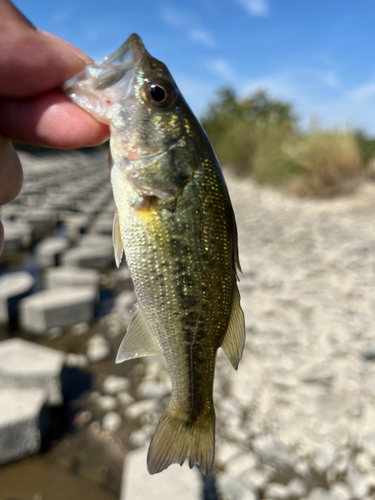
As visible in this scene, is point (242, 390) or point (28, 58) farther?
point (242, 390)

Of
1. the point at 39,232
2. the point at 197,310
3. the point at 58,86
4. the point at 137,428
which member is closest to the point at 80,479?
the point at 137,428

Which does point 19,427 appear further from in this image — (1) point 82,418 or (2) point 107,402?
(2) point 107,402

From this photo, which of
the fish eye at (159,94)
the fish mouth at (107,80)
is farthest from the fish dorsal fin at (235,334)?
the fish mouth at (107,80)

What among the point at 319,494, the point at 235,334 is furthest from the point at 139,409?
Result: the point at 235,334

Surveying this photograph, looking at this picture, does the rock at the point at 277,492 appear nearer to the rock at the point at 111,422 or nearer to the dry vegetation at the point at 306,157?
the rock at the point at 111,422

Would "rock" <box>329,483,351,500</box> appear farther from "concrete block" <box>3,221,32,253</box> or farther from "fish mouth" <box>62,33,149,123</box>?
"concrete block" <box>3,221,32,253</box>

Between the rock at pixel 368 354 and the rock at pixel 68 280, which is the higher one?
the rock at pixel 68 280

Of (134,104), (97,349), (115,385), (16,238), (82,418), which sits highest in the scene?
(134,104)
